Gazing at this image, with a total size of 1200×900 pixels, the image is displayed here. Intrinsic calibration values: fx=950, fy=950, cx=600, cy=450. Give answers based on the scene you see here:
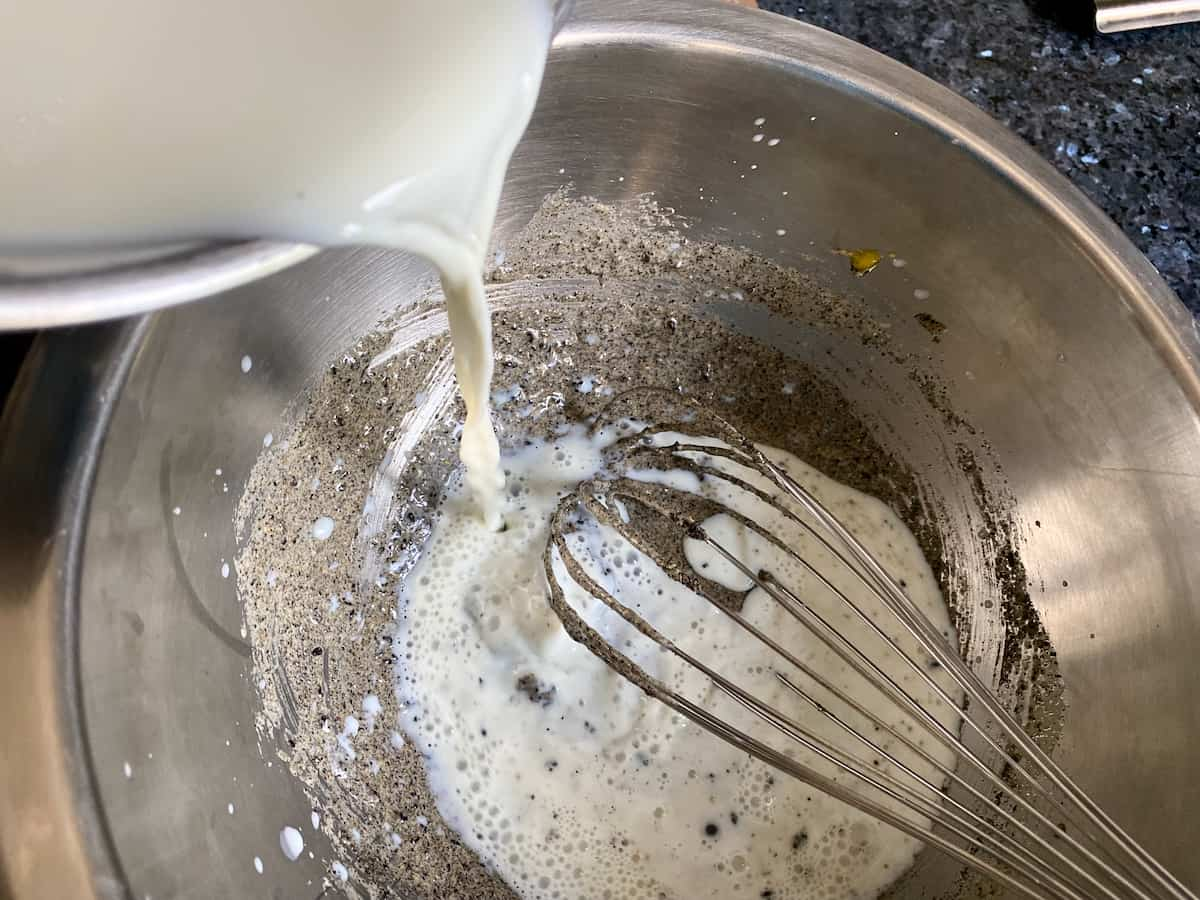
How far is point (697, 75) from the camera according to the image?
65 cm

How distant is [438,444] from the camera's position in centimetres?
83

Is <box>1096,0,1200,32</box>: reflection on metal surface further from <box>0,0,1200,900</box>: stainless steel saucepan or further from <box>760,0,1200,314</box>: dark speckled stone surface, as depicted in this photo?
<box>0,0,1200,900</box>: stainless steel saucepan

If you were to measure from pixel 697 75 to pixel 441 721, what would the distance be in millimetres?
522

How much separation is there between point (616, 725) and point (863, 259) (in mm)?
416

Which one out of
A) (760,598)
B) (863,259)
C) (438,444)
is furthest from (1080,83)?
(438,444)

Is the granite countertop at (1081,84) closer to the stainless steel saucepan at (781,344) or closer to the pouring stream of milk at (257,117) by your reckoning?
the stainless steel saucepan at (781,344)

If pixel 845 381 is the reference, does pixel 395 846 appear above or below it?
below

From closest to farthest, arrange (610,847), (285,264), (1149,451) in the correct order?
1. (285,264)
2. (1149,451)
3. (610,847)

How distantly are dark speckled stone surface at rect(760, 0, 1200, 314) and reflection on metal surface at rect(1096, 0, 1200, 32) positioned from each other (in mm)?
16

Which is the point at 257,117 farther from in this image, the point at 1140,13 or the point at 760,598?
the point at 1140,13

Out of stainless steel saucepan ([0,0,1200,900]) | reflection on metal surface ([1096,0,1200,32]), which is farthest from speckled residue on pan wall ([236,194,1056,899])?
reflection on metal surface ([1096,0,1200,32])

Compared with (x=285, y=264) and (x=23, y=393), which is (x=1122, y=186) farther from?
(x=23, y=393)

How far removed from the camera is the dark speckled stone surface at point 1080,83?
757 mm

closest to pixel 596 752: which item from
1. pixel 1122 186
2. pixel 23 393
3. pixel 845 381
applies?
pixel 845 381
